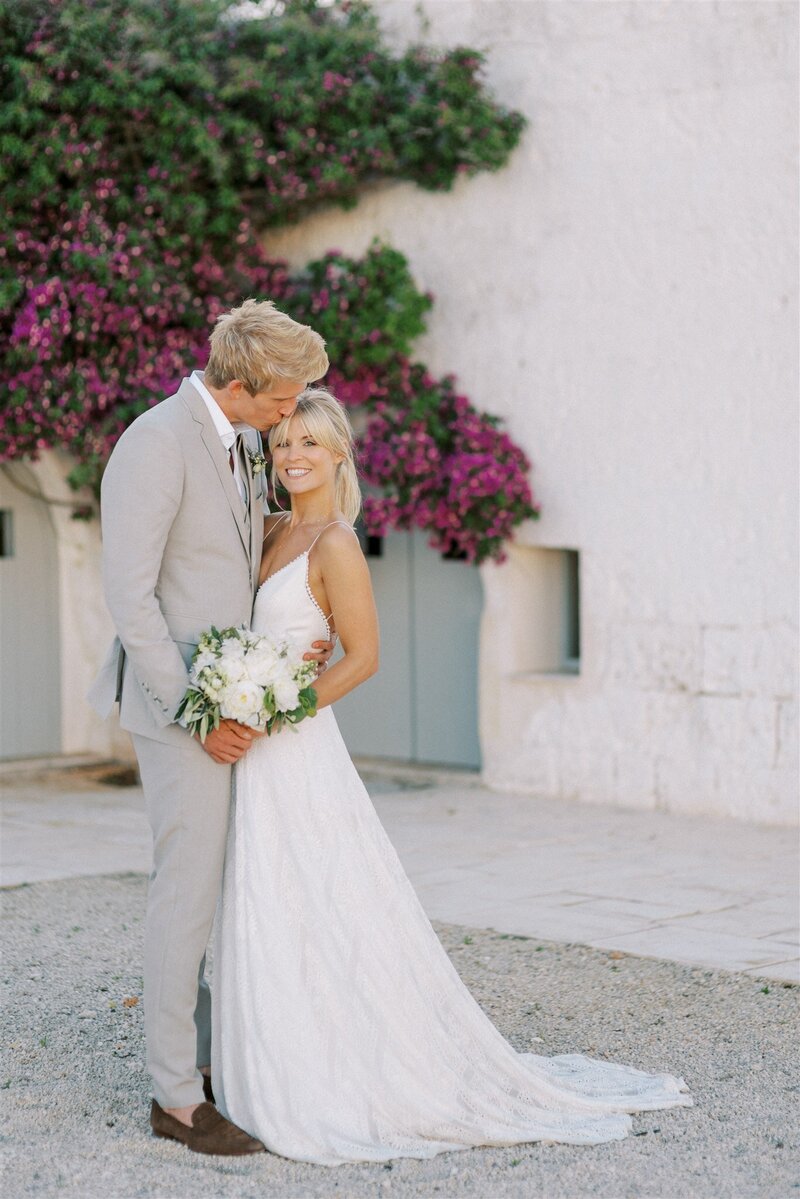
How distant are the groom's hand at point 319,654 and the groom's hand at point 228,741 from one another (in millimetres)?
311

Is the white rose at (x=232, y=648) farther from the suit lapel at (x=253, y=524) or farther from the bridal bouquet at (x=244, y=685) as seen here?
the suit lapel at (x=253, y=524)

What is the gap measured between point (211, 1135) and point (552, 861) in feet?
13.4

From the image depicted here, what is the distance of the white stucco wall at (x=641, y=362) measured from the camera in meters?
8.47

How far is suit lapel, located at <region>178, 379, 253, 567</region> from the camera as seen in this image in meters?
3.85

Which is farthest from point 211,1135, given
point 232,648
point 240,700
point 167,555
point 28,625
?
point 28,625

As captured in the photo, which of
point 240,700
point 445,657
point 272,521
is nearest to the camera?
point 240,700

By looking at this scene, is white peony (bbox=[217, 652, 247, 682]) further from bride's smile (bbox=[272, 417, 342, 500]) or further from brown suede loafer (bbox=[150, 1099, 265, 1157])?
brown suede loafer (bbox=[150, 1099, 265, 1157])

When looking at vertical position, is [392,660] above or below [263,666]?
below

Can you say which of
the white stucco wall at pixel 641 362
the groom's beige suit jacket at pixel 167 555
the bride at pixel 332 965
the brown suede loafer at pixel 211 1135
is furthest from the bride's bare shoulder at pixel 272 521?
the white stucco wall at pixel 641 362

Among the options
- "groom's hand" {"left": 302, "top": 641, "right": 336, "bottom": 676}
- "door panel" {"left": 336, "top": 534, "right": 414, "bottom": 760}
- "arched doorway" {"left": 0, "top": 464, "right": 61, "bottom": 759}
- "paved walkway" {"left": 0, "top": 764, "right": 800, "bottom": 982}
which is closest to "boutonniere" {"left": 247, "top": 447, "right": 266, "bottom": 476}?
"groom's hand" {"left": 302, "top": 641, "right": 336, "bottom": 676}

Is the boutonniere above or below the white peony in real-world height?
above

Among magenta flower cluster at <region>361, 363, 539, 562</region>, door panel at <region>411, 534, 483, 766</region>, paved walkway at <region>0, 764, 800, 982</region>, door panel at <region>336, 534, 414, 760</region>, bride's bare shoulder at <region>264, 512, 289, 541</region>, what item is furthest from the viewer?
door panel at <region>336, 534, 414, 760</region>

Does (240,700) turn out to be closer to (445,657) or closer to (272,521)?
(272,521)

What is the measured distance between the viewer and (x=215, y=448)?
386 cm
